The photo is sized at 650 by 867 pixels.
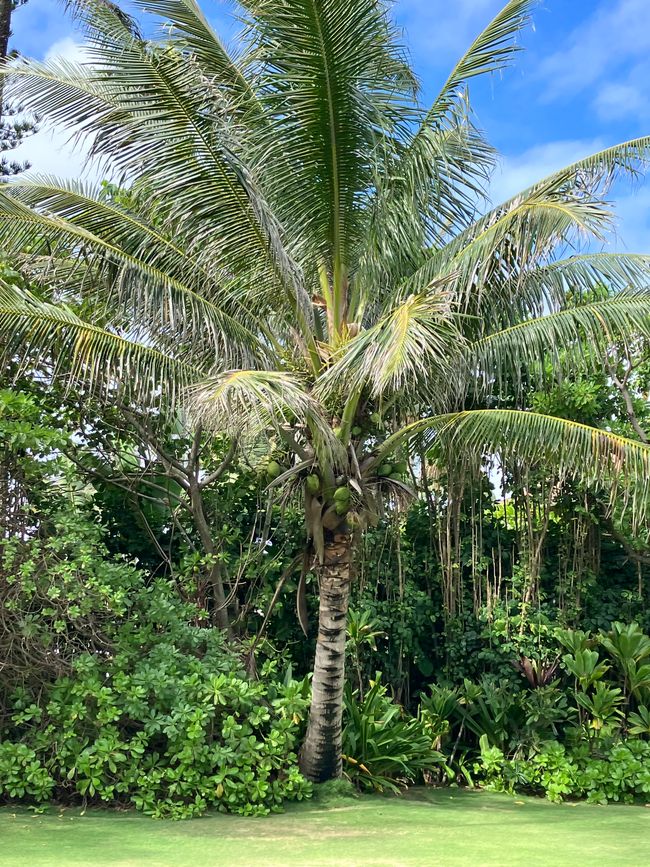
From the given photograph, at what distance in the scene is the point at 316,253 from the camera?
7.77m

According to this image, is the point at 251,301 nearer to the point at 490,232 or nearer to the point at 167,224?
the point at 167,224

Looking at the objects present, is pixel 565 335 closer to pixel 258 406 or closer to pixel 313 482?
pixel 313 482

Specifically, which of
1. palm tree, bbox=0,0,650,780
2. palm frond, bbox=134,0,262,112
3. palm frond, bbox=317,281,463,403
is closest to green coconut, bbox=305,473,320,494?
palm tree, bbox=0,0,650,780

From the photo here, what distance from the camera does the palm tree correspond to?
6918 mm

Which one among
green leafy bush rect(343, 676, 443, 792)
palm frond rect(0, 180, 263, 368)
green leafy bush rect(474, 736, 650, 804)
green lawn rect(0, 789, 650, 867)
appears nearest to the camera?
green lawn rect(0, 789, 650, 867)

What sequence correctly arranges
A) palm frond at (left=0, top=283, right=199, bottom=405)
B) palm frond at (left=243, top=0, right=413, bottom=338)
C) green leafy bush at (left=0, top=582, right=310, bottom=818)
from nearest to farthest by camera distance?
1. palm frond at (left=243, top=0, right=413, bottom=338)
2. green leafy bush at (left=0, top=582, right=310, bottom=818)
3. palm frond at (left=0, top=283, right=199, bottom=405)

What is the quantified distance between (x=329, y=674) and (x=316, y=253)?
12.3 feet

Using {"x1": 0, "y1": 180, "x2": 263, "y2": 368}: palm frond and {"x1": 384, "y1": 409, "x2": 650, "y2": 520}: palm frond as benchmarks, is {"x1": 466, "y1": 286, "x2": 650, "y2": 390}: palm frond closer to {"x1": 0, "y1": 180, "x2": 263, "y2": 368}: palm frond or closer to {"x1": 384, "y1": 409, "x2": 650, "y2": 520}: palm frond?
{"x1": 384, "y1": 409, "x2": 650, "y2": 520}: palm frond

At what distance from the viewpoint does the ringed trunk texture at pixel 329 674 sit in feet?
24.6

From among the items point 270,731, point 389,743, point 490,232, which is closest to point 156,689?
point 270,731

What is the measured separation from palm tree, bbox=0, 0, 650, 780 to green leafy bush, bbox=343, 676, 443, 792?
22.6 inches

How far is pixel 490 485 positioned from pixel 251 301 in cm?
381

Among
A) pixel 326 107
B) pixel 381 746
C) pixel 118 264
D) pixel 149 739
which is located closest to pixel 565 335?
pixel 326 107

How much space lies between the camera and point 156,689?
691 centimetres
